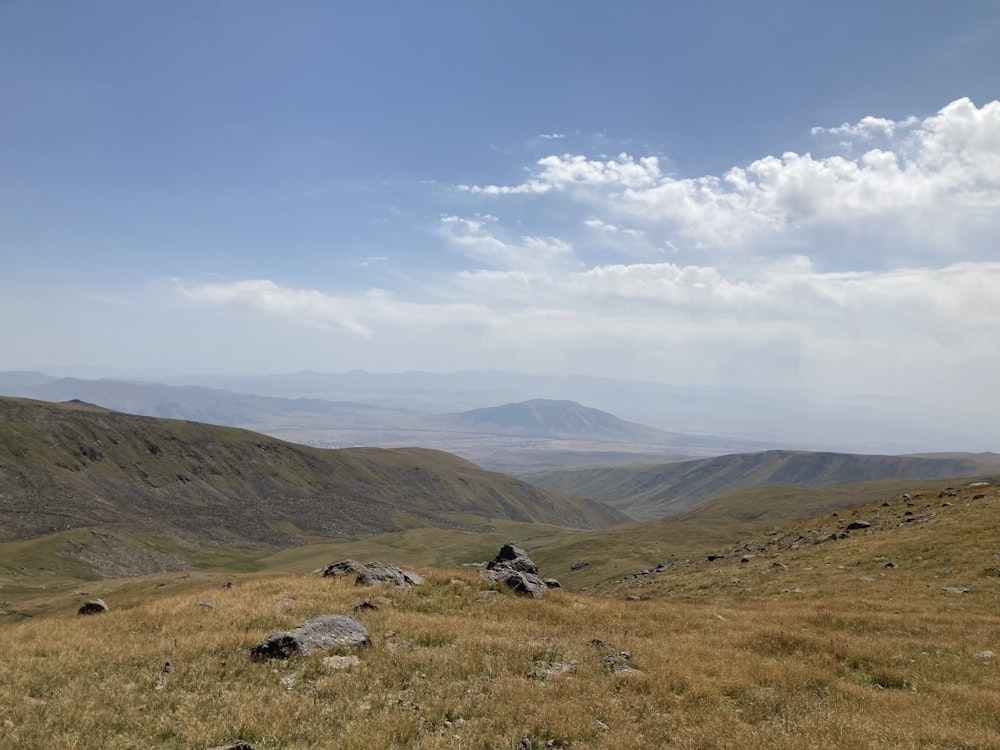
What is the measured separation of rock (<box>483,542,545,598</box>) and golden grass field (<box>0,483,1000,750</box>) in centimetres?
103

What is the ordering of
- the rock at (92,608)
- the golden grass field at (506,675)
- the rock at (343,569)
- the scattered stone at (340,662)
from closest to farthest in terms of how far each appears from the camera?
the golden grass field at (506,675), the scattered stone at (340,662), the rock at (92,608), the rock at (343,569)

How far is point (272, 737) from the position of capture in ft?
30.0

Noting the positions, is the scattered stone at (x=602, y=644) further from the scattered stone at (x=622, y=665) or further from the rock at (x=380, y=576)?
the rock at (x=380, y=576)

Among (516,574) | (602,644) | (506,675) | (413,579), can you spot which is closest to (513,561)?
(516,574)

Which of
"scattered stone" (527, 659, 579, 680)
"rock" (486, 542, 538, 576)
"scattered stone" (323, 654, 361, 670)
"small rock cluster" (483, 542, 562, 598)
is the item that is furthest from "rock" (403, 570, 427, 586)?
"scattered stone" (527, 659, 579, 680)

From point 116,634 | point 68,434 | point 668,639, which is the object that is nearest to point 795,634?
point 668,639

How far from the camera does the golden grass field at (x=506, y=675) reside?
31.4ft

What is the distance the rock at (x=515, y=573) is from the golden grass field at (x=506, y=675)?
1029 mm

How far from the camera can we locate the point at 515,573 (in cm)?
2452

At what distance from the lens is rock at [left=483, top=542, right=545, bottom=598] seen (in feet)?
74.9

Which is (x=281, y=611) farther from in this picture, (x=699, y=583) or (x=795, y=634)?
(x=699, y=583)

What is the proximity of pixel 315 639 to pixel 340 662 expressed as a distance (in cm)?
135

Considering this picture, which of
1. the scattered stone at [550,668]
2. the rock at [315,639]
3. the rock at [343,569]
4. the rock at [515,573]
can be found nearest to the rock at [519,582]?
the rock at [515,573]

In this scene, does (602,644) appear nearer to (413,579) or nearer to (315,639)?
(315,639)
